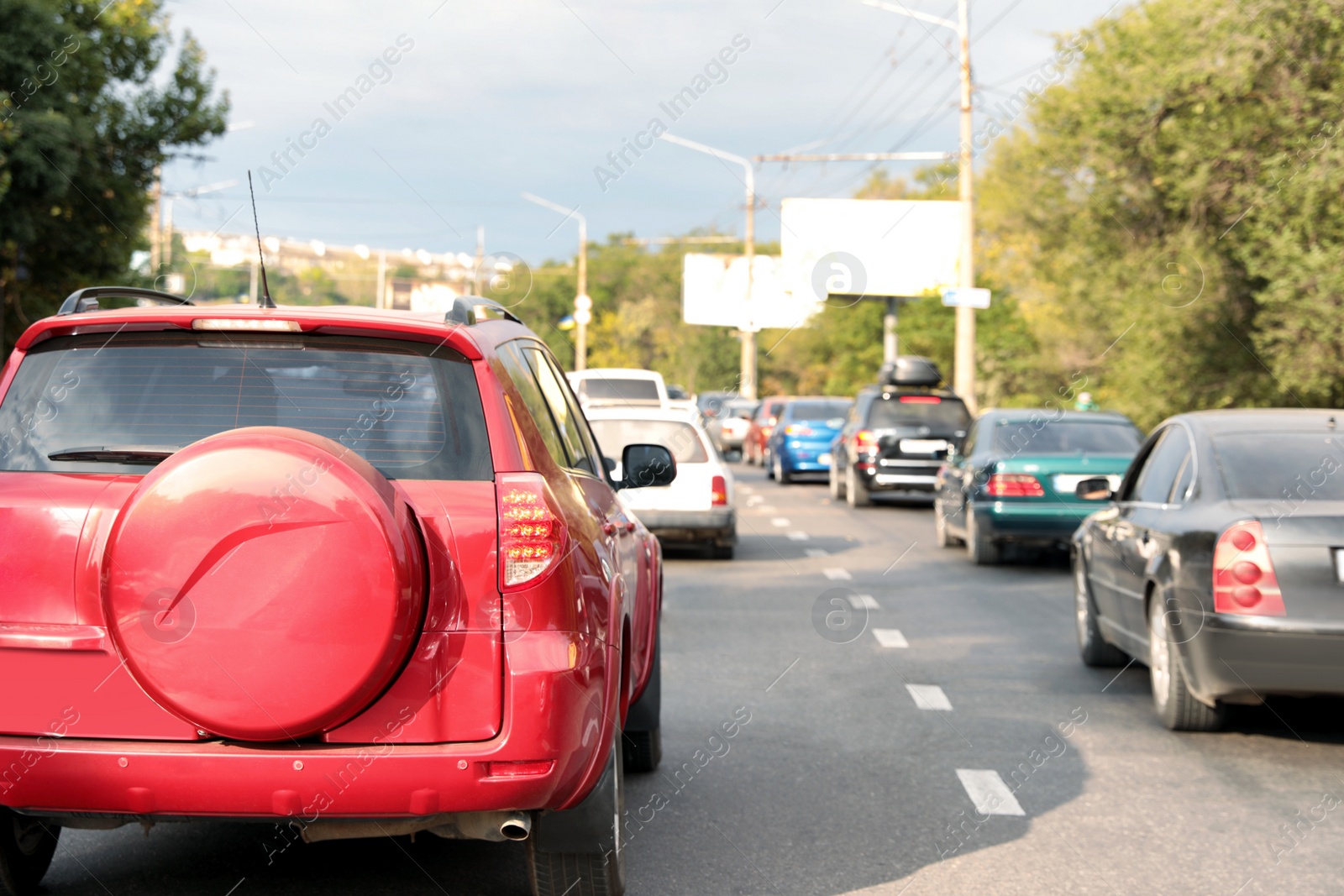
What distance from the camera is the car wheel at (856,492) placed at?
914 inches

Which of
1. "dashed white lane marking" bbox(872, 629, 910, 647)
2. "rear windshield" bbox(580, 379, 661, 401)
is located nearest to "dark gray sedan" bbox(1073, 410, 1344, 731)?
"dashed white lane marking" bbox(872, 629, 910, 647)

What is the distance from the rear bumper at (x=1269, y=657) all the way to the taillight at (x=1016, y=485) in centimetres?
782

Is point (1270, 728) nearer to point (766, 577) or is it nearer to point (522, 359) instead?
point (522, 359)

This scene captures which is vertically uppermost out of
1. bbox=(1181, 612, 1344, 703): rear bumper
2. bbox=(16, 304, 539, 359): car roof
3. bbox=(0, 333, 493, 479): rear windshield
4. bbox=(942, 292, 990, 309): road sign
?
bbox=(942, 292, 990, 309): road sign

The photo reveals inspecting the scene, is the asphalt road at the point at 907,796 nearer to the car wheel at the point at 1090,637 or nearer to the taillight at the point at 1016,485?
the car wheel at the point at 1090,637

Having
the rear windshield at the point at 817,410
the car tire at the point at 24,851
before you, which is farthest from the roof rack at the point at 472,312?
the rear windshield at the point at 817,410

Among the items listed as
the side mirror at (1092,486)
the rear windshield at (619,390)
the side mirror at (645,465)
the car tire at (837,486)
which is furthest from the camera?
the car tire at (837,486)

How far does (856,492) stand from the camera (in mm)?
23312

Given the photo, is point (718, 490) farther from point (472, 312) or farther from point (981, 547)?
point (472, 312)

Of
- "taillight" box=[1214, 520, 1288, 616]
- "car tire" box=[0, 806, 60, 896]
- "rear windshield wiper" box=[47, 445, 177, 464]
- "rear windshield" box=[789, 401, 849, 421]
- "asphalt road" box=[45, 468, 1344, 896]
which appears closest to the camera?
"rear windshield wiper" box=[47, 445, 177, 464]

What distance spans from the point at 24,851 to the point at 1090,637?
6.52 meters

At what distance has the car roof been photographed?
4.22 m

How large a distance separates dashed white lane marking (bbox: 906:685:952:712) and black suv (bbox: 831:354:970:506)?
13547mm

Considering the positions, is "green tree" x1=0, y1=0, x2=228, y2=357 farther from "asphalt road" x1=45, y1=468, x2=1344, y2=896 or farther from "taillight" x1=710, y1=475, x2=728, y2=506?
"asphalt road" x1=45, y1=468, x2=1344, y2=896
